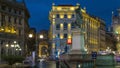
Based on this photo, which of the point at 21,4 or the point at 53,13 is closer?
the point at 21,4

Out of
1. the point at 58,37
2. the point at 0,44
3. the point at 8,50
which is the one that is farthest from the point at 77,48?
the point at 58,37

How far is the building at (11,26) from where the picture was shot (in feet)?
348

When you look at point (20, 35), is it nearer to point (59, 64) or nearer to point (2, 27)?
point (2, 27)

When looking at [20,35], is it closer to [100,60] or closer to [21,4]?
[21,4]

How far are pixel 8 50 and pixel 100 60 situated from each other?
65227mm

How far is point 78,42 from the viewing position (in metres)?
42.2

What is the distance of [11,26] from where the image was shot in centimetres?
11481

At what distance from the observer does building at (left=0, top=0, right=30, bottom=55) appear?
348 ft

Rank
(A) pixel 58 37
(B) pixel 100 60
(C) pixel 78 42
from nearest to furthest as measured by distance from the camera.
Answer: (C) pixel 78 42, (B) pixel 100 60, (A) pixel 58 37

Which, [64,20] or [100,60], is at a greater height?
[64,20]

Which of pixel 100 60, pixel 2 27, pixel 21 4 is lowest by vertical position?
pixel 100 60

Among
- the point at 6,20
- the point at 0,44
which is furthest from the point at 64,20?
the point at 0,44

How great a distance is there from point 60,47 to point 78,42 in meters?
128

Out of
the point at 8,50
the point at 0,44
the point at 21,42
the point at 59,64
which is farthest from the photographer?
the point at 21,42
